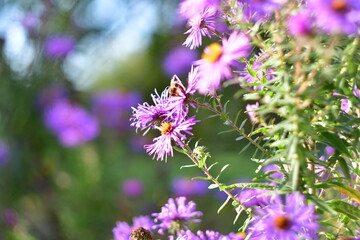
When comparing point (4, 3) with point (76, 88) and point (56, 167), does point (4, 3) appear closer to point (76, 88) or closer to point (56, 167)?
point (76, 88)

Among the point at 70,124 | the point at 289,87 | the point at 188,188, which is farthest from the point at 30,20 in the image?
the point at 289,87

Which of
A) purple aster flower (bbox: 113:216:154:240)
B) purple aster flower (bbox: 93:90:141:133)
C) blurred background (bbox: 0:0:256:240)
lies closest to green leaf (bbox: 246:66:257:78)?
purple aster flower (bbox: 113:216:154:240)

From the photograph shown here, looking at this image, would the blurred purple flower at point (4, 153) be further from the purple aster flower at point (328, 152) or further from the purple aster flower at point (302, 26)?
the purple aster flower at point (302, 26)

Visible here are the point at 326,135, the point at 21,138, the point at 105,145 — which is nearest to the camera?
the point at 326,135

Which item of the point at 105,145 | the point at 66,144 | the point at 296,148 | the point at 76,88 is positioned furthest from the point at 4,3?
the point at 296,148

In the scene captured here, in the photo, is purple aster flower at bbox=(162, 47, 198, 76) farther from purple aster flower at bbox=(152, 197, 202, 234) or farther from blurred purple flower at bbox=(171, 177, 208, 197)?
purple aster flower at bbox=(152, 197, 202, 234)

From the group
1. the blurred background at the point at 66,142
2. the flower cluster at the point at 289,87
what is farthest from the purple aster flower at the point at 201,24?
the blurred background at the point at 66,142
